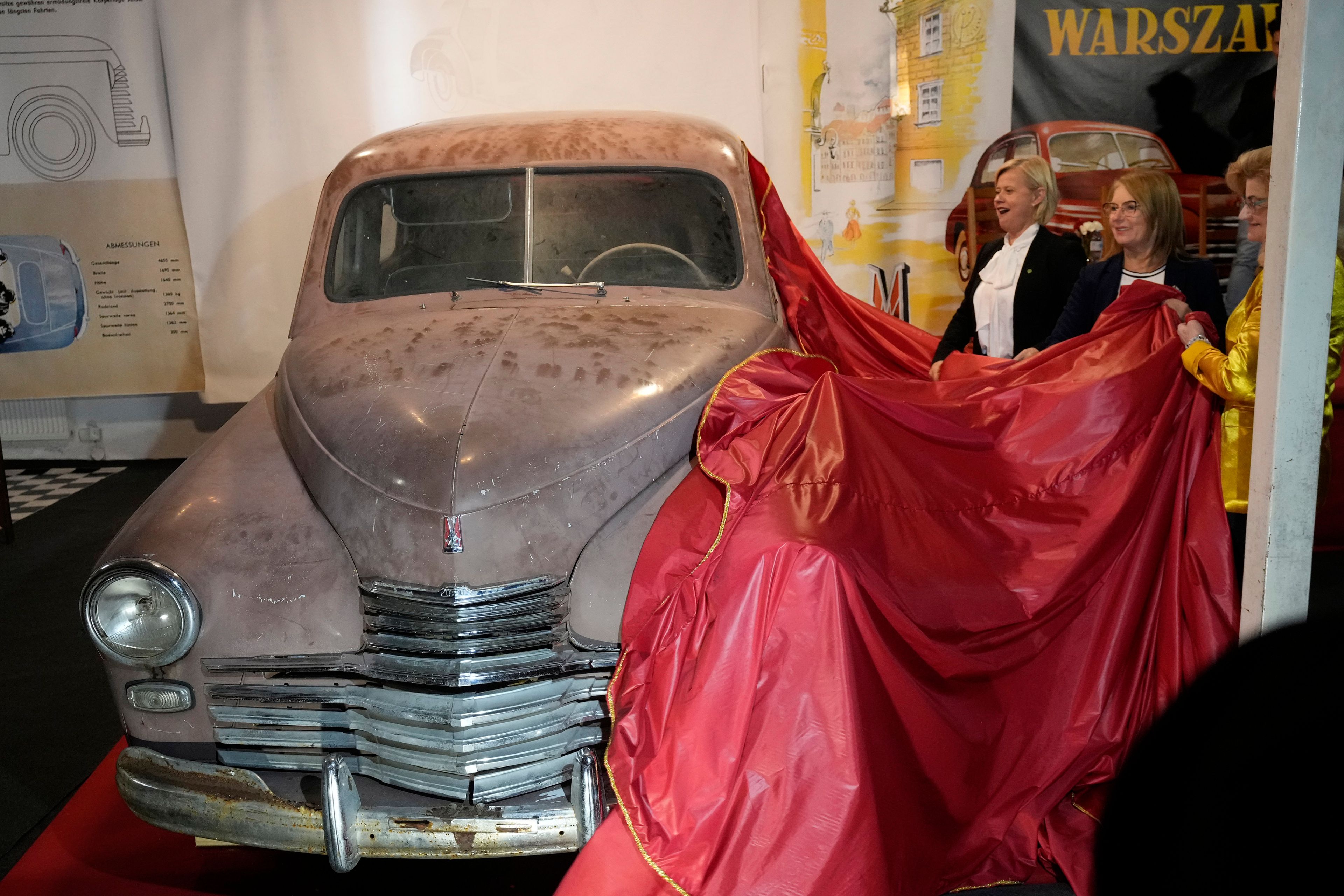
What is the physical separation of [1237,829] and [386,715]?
155cm

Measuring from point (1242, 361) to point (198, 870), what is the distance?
284 centimetres

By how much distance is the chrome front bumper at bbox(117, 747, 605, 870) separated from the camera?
2006mm

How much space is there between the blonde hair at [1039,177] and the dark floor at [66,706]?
1618 mm

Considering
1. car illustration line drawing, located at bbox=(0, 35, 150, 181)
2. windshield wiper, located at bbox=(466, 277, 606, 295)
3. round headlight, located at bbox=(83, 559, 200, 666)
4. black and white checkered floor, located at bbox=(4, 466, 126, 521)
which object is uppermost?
car illustration line drawing, located at bbox=(0, 35, 150, 181)

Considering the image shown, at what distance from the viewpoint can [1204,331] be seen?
267cm

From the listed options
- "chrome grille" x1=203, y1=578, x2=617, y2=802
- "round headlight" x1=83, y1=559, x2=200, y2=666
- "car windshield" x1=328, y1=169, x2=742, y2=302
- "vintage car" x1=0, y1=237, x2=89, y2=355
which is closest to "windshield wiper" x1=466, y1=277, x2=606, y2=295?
"car windshield" x1=328, y1=169, x2=742, y2=302

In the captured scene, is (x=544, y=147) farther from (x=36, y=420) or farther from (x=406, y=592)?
(x=36, y=420)

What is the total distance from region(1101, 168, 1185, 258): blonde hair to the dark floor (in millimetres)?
1294

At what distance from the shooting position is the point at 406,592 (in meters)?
2.11

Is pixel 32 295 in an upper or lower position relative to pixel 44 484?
upper

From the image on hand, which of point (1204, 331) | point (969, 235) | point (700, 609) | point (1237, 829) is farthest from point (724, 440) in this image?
point (969, 235)

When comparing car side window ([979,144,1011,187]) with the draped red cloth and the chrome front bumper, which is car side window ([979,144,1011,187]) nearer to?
the draped red cloth

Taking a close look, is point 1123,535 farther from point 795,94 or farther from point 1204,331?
point 795,94

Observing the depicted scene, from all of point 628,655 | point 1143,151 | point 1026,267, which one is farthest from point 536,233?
point 1143,151
